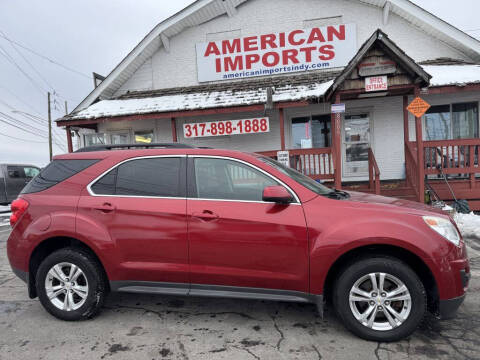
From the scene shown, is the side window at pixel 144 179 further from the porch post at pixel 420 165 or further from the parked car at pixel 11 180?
the parked car at pixel 11 180

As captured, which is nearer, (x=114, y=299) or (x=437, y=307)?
(x=437, y=307)

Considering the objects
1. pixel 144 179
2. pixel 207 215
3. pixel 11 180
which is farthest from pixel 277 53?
pixel 11 180

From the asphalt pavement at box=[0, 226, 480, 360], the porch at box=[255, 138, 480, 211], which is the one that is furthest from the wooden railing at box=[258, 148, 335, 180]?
the asphalt pavement at box=[0, 226, 480, 360]

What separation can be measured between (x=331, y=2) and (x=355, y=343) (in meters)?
10.9

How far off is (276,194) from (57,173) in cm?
237

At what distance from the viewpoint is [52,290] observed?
3.14 m

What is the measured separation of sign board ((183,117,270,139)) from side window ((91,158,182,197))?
22.4 ft

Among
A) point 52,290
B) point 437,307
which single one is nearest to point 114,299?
point 52,290

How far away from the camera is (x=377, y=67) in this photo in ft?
24.2

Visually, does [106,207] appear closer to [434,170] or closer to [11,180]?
[434,170]

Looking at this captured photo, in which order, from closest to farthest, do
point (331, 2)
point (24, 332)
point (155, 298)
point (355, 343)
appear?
point (355, 343), point (24, 332), point (155, 298), point (331, 2)

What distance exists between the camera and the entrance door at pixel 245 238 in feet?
8.80

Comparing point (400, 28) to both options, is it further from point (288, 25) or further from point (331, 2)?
point (288, 25)

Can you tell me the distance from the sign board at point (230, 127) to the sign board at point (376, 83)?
122 inches
